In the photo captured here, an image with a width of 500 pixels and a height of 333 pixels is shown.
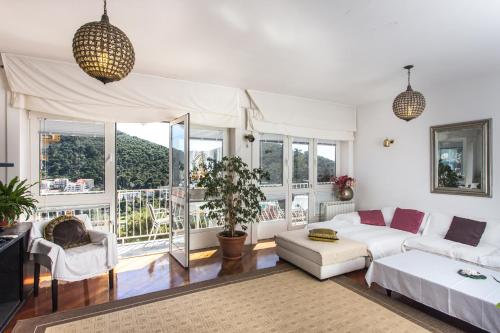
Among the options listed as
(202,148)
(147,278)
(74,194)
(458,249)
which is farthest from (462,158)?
(74,194)

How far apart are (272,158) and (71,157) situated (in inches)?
122

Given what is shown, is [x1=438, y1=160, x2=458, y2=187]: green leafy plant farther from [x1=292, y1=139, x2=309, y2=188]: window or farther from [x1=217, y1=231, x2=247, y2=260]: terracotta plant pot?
[x1=217, y1=231, x2=247, y2=260]: terracotta plant pot

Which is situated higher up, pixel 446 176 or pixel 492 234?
pixel 446 176

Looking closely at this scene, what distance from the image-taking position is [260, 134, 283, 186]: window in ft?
15.9

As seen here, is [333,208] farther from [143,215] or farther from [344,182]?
[143,215]

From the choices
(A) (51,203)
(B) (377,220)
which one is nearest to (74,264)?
(A) (51,203)

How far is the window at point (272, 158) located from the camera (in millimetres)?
4840

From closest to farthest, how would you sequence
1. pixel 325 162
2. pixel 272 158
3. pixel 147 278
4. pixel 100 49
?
pixel 100 49
pixel 147 278
pixel 272 158
pixel 325 162

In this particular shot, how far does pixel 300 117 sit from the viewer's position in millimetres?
4879

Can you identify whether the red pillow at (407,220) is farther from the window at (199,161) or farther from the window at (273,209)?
the window at (199,161)

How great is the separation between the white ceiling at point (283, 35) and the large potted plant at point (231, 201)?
1.35m

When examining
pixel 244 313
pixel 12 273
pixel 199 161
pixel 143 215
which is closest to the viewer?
pixel 244 313

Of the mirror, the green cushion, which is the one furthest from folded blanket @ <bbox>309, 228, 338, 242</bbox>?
the mirror

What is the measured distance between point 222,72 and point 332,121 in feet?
8.57
